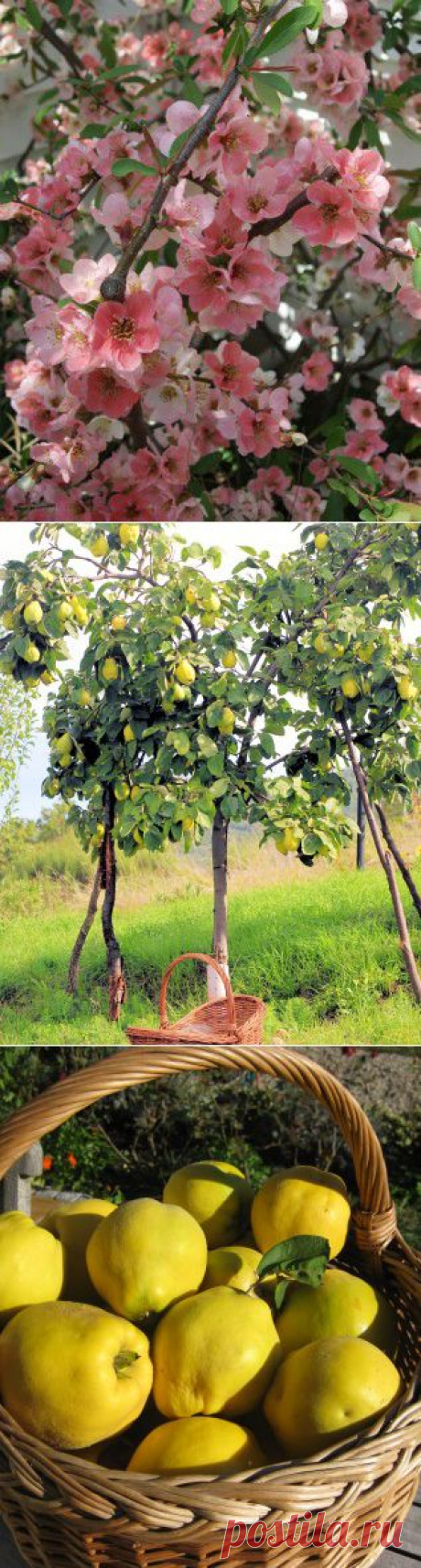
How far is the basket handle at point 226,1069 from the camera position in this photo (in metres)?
0.73

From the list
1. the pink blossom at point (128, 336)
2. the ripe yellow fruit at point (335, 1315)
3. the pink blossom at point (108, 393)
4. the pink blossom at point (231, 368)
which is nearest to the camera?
the ripe yellow fruit at point (335, 1315)

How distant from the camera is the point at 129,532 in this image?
1.42 meters

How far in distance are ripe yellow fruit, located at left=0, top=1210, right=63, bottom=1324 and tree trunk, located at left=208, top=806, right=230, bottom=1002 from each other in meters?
0.71

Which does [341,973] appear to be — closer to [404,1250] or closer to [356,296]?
[404,1250]

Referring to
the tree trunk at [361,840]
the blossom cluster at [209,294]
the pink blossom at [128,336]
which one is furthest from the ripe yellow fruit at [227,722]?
the pink blossom at [128,336]

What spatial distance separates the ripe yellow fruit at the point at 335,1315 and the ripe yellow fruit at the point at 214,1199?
0.30ft

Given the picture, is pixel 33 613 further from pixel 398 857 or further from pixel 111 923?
pixel 398 857

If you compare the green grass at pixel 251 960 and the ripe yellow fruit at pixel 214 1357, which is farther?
the green grass at pixel 251 960

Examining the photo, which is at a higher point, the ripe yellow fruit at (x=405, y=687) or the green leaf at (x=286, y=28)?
the green leaf at (x=286, y=28)

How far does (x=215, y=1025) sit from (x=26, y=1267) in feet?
2.37

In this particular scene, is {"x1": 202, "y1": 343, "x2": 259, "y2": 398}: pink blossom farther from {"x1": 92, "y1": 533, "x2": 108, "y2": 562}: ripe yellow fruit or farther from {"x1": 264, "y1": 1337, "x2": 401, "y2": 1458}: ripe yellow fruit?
{"x1": 264, "y1": 1337, "x2": 401, "y2": 1458}: ripe yellow fruit

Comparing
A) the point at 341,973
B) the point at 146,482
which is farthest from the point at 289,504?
the point at 341,973

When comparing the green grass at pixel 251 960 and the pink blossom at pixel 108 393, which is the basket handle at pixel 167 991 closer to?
the green grass at pixel 251 960

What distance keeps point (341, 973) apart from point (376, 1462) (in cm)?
87
